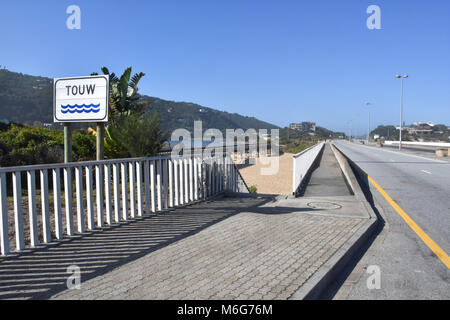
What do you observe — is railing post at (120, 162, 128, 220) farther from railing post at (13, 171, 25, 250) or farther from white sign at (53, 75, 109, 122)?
railing post at (13, 171, 25, 250)

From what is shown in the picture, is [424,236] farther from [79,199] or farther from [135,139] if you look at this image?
[135,139]

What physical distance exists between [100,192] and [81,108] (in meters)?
1.60

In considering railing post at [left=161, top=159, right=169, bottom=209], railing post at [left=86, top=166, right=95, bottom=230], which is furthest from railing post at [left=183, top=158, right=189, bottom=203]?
railing post at [left=86, top=166, right=95, bottom=230]

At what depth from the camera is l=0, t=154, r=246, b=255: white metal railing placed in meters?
4.72

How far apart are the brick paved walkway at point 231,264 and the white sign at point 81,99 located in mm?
2775

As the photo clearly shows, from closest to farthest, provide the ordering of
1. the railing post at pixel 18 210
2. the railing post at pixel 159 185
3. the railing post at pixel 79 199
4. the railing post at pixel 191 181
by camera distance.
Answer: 1. the railing post at pixel 18 210
2. the railing post at pixel 79 199
3. the railing post at pixel 159 185
4. the railing post at pixel 191 181

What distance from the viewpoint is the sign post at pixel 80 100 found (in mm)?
6328

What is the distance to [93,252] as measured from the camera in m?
4.69

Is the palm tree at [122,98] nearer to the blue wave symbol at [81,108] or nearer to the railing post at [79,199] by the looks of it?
the blue wave symbol at [81,108]

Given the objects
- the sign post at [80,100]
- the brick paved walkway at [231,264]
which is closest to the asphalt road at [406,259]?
the brick paved walkway at [231,264]

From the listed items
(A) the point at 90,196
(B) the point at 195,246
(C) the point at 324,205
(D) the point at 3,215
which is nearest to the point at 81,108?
(A) the point at 90,196
